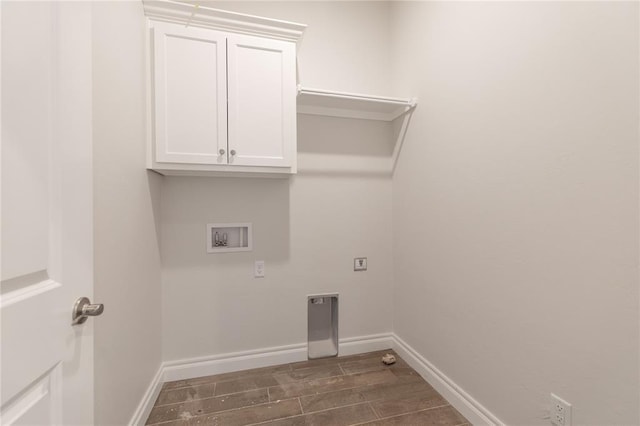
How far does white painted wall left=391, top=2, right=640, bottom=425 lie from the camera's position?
98 cm

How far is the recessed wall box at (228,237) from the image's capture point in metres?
2.04

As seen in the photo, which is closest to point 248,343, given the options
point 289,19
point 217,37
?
point 217,37

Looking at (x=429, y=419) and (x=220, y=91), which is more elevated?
(x=220, y=91)

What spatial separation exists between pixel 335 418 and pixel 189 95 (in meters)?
2.10

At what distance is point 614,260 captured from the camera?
3.23 feet

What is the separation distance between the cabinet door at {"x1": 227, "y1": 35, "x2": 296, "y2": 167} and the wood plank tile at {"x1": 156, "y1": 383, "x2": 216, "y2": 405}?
153 centimetres

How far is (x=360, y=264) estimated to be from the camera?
234 centimetres

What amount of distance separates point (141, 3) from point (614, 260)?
2537mm

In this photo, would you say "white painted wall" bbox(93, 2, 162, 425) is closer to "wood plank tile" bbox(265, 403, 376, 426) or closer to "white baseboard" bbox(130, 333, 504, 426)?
"white baseboard" bbox(130, 333, 504, 426)

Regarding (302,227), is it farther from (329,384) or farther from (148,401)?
(148,401)

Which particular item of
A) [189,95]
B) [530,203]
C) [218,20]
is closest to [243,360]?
[189,95]

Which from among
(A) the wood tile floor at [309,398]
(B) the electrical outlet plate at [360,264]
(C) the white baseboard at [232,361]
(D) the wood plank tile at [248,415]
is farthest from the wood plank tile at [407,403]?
(B) the electrical outlet plate at [360,264]

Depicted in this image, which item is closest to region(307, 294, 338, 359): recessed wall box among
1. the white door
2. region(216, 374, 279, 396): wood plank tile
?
region(216, 374, 279, 396): wood plank tile

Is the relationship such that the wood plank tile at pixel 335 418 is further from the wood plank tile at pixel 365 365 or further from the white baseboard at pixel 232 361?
the white baseboard at pixel 232 361
